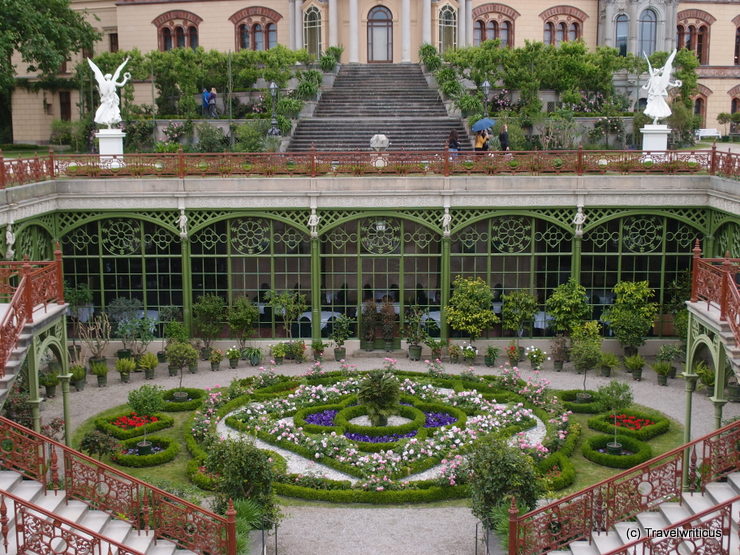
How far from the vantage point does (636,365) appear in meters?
22.6

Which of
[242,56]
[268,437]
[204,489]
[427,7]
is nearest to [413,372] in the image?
[268,437]

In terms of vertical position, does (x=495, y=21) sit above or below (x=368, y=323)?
above

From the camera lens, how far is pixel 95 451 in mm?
16719

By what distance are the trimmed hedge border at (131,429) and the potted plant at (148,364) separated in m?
3.36

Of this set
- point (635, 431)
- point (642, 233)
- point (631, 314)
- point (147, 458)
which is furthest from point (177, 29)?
point (635, 431)

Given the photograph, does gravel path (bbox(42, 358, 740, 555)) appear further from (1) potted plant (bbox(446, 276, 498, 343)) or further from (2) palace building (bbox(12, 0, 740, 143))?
(2) palace building (bbox(12, 0, 740, 143))

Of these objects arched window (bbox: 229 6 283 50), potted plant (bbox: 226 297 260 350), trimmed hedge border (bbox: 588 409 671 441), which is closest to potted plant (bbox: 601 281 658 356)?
trimmed hedge border (bbox: 588 409 671 441)

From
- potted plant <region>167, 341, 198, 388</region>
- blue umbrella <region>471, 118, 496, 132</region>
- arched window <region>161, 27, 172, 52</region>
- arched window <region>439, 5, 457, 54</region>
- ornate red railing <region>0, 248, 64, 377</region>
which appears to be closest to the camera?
ornate red railing <region>0, 248, 64, 377</region>

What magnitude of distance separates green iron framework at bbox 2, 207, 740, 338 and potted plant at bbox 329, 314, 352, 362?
1.74 ft

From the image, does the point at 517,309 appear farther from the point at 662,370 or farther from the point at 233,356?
the point at 233,356

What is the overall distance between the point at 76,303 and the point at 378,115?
15025 millimetres

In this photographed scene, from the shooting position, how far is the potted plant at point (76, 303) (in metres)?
23.8

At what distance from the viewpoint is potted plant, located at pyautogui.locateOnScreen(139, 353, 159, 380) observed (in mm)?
22938

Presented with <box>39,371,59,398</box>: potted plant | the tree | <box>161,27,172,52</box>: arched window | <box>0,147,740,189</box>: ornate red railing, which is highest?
<box>161,27,172,52</box>: arched window
